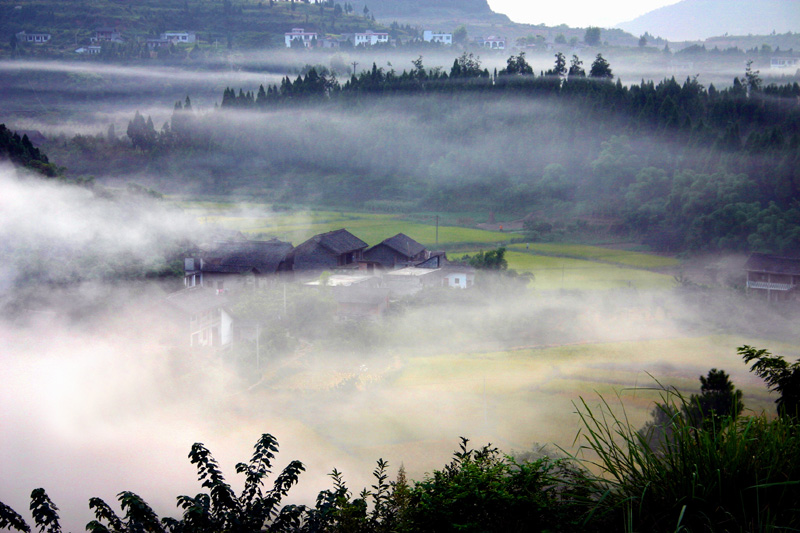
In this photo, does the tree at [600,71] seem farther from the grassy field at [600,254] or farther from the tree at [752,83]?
the grassy field at [600,254]

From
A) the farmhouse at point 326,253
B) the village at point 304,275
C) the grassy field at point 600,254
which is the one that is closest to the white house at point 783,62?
the grassy field at point 600,254


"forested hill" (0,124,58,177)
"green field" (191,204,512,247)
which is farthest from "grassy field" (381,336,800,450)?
"forested hill" (0,124,58,177)

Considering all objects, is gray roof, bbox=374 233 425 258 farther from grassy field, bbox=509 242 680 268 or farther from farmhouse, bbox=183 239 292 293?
grassy field, bbox=509 242 680 268

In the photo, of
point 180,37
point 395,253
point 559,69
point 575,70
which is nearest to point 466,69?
point 559,69

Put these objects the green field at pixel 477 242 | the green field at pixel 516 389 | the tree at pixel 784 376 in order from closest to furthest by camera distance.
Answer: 1. the tree at pixel 784 376
2. the green field at pixel 516 389
3. the green field at pixel 477 242

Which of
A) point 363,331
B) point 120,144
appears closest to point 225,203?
point 120,144

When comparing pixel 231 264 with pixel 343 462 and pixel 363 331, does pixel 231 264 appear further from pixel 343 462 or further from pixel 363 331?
pixel 343 462

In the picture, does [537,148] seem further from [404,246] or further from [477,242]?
[404,246]
